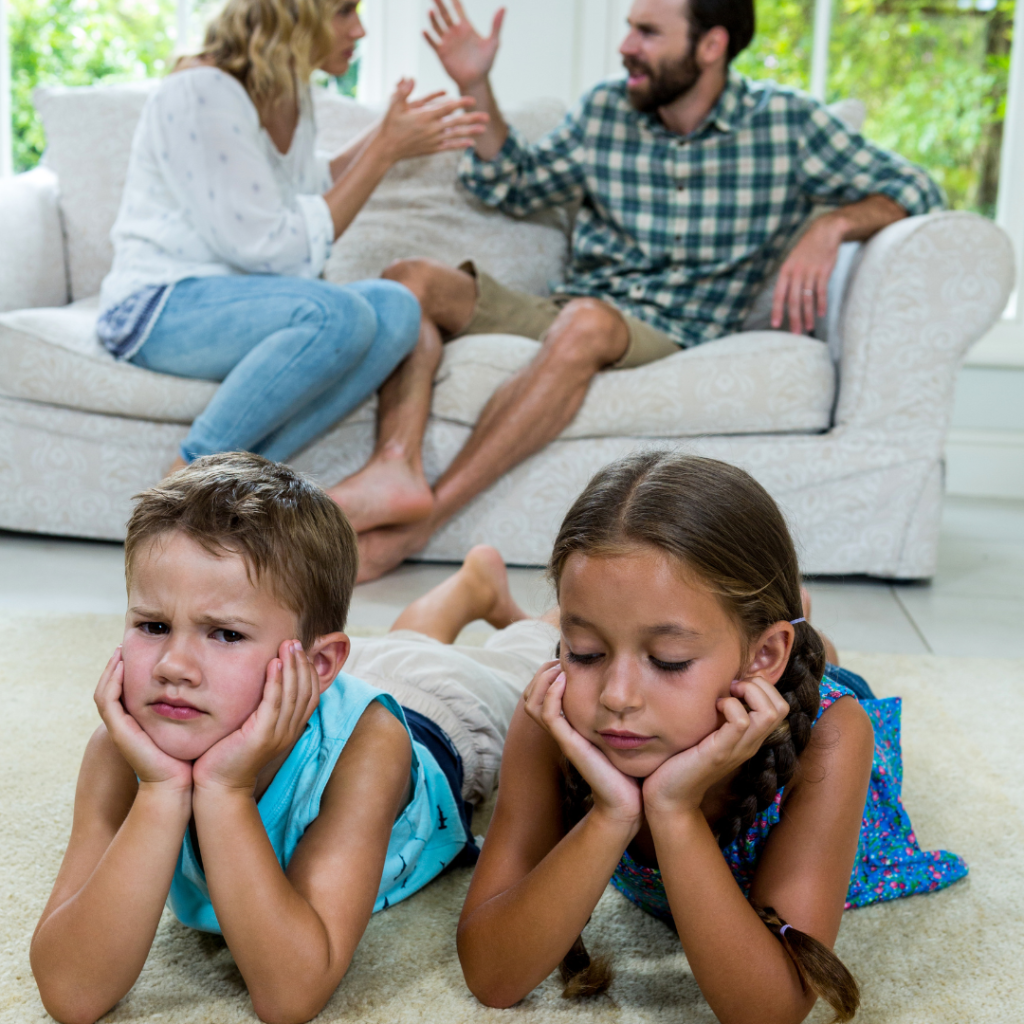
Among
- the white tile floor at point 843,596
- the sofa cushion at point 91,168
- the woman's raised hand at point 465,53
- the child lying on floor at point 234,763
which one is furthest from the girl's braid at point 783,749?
the sofa cushion at point 91,168

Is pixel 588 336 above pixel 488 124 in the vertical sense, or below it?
below

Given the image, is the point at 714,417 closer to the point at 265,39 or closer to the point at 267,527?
the point at 265,39

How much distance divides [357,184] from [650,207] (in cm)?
68

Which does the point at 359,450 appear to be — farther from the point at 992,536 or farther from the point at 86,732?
the point at 992,536

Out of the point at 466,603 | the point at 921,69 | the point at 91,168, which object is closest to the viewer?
the point at 466,603

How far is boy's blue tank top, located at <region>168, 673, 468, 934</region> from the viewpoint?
818mm

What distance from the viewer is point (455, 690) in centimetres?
113

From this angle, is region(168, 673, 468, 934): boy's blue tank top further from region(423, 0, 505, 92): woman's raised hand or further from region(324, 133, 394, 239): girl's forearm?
region(423, 0, 505, 92): woman's raised hand

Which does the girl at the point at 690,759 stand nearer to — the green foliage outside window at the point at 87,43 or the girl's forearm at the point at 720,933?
the girl's forearm at the point at 720,933

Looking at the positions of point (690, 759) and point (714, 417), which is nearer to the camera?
point (690, 759)

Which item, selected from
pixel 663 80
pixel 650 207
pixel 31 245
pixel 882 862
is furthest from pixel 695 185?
pixel 882 862

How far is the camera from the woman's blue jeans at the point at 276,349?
1.93 m

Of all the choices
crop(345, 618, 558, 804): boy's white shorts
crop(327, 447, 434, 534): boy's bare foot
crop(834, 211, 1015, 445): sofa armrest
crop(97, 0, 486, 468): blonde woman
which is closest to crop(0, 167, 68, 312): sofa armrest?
crop(97, 0, 486, 468): blonde woman

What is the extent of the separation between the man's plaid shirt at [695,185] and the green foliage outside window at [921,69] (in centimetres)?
110
